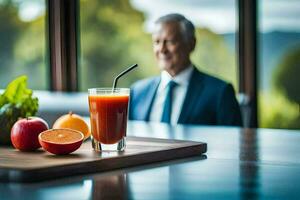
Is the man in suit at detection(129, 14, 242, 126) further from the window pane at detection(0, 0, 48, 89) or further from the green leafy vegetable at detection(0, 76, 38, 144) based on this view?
the window pane at detection(0, 0, 48, 89)

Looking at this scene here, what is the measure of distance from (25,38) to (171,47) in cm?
180

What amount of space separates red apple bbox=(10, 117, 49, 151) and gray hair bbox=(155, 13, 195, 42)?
1689 mm

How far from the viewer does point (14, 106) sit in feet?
6.85

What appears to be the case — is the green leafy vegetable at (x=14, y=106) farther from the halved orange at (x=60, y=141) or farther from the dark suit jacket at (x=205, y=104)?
the dark suit jacket at (x=205, y=104)

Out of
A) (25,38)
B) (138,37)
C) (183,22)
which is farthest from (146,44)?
(183,22)

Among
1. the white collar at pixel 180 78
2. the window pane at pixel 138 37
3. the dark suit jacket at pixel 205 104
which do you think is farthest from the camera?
the window pane at pixel 138 37

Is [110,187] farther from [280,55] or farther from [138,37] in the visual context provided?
[138,37]

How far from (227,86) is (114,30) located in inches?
62.5

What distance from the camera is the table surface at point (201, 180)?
4.45ft

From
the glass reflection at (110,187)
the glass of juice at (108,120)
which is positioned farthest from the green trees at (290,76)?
the glass reflection at (110,187)

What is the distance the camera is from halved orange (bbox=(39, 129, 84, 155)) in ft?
5.68

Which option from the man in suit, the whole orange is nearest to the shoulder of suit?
the man in suit

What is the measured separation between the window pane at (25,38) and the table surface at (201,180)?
3.09 meters

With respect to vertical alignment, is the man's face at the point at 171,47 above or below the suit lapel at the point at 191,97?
above
